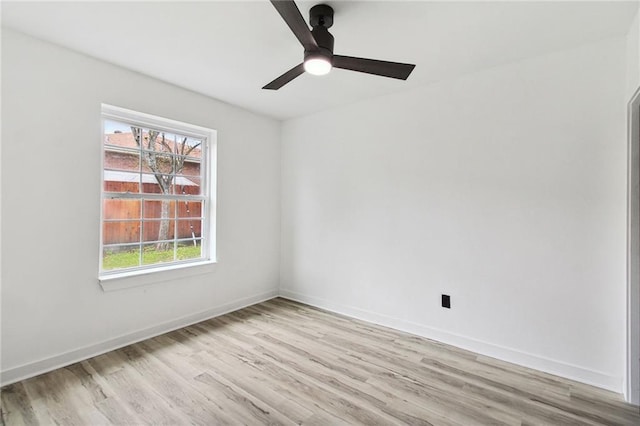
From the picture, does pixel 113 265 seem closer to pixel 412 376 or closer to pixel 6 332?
pixel 6 332

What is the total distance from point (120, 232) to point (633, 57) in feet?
13.6

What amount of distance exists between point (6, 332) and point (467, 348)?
3.59m

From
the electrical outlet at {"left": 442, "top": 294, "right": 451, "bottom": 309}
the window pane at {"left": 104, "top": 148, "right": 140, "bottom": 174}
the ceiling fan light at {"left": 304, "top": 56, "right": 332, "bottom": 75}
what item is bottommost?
the electrical outlet at {"left": 442, "top": 294, "right": 451, "bottom": 309}

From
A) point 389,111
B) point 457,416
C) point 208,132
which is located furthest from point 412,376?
point 208,132

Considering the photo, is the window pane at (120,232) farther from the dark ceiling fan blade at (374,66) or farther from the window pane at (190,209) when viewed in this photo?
the dark ceiling fan blade at (374,66)

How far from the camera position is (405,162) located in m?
2.99

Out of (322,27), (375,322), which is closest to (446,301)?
(375,322)

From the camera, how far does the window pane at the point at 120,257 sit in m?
2.60

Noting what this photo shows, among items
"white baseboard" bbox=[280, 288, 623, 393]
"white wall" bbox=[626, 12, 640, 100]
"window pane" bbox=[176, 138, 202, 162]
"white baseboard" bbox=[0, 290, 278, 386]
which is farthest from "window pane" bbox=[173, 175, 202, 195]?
"white wall" bbox=[626, 12, 640, 100]

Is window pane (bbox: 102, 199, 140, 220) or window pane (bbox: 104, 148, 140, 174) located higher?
window pane (bbox: 104, 148, 140, 174)

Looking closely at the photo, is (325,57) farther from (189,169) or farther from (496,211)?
(189,169)

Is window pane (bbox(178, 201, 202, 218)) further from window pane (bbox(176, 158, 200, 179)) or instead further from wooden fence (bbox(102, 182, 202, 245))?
window pane (bbox(176, 158, 200, 179))

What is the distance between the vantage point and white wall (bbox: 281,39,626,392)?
6.86ft

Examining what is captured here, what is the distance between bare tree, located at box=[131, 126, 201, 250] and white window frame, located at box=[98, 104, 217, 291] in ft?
0.31
